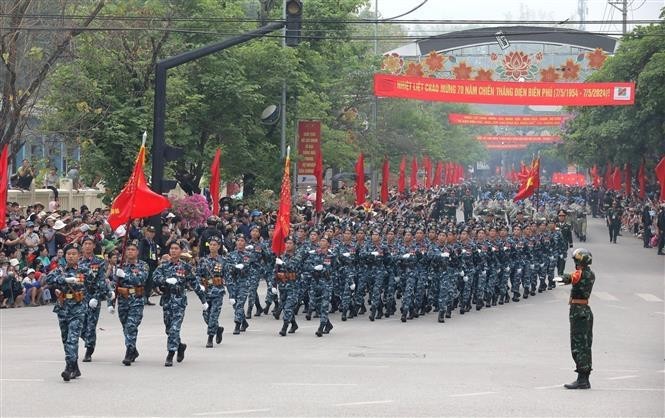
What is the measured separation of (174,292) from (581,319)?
17.9 feet

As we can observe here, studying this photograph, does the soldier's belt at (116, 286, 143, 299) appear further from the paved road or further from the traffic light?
the traffic light

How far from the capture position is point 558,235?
29.9 m

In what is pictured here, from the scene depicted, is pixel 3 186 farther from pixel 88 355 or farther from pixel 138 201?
pixel 88 355

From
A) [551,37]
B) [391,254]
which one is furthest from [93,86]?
[551,37]

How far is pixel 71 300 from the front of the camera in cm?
1528

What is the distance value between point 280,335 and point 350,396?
6.58 m

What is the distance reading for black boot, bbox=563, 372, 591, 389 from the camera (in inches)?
573

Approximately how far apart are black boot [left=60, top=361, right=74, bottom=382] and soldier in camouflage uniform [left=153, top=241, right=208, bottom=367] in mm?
1739

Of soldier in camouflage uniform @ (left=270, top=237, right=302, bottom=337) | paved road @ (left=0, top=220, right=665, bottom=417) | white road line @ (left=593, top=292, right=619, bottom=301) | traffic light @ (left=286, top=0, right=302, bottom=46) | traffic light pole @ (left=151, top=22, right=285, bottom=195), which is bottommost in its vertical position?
white road line @ (left=593, top=292, right=619, bottom=301)

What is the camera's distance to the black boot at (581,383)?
1456cm

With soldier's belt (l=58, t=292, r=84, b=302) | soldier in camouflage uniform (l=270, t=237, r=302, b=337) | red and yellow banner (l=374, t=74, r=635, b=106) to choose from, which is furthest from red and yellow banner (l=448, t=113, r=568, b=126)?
soldier's belt (l=58, t=292, r=84, b=302)

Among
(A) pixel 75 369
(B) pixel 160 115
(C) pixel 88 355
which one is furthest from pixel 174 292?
(B) pixel 160 115

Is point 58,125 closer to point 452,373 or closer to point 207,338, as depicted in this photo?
point 207,338

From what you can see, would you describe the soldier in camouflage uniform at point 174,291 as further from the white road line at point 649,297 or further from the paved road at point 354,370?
the white road line at point 649,297
